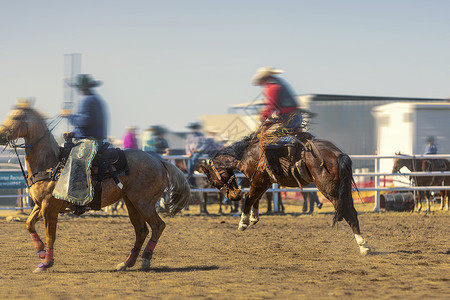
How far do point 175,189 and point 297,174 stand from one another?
1.87 m

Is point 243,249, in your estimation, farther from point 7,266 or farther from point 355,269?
point 7,266

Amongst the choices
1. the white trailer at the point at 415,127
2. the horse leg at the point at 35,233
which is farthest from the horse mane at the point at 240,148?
the white trailer at the point at 415,127

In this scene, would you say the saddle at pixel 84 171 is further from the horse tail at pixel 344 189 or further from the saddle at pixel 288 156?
the horse tail at pixel 344 189

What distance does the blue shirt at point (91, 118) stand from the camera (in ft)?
24.9

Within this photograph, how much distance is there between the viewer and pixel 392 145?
22.9m

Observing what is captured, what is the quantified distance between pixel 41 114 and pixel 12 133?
45 cm

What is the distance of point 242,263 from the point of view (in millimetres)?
7918

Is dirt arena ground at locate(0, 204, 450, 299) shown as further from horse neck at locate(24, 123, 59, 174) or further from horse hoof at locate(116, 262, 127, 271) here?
horse neck at locate(24, 123, 59, 174)

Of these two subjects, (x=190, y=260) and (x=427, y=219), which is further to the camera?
(x=427, y=219)

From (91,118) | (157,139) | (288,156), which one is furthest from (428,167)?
(91,118)

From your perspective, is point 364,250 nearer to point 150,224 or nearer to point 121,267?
point 150,224

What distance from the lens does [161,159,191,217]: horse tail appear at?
26.7 ft

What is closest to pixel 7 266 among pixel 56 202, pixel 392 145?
pixel 56 202

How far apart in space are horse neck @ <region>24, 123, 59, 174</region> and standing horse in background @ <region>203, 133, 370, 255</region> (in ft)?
10.3
